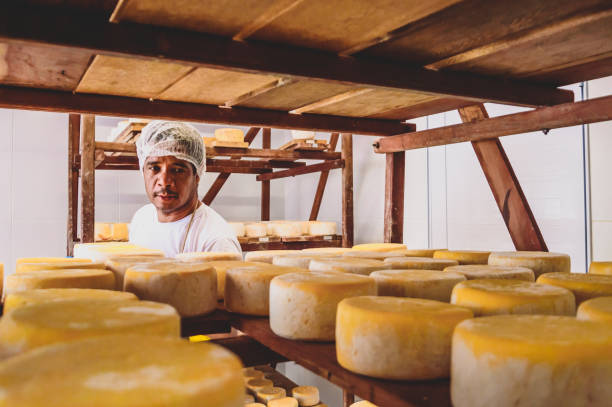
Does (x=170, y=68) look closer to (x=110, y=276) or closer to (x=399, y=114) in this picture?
A: (x=110, y=276)

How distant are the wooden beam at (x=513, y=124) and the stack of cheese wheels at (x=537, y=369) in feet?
4.11

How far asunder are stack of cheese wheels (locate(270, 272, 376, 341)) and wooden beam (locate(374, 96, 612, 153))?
1135 millimetres

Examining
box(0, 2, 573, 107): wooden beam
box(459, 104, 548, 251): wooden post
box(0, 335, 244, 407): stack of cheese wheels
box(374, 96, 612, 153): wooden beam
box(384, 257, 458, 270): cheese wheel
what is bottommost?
box(0, 335, 244, 407): stack of cheese wheels

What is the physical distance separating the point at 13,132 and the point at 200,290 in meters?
7.26

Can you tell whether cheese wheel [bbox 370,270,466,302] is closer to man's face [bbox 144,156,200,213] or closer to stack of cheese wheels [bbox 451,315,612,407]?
stack of cheese wheels [bbox 451,315,612,407]

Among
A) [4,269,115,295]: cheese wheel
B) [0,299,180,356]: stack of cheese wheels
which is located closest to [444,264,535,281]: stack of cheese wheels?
[0,299,180,356]: stack of cheese wheels

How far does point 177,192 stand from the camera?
10.7 feet

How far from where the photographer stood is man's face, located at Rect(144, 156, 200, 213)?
10.6 feet

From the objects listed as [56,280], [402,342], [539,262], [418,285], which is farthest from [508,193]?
[56,280]

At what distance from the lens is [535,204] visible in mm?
4469

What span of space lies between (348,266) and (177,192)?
80.7 inches

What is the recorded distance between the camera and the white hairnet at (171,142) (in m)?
3.14

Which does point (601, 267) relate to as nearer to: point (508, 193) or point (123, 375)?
point (508, 193)

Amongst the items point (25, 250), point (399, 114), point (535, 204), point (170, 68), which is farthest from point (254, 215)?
point (170, 68)
